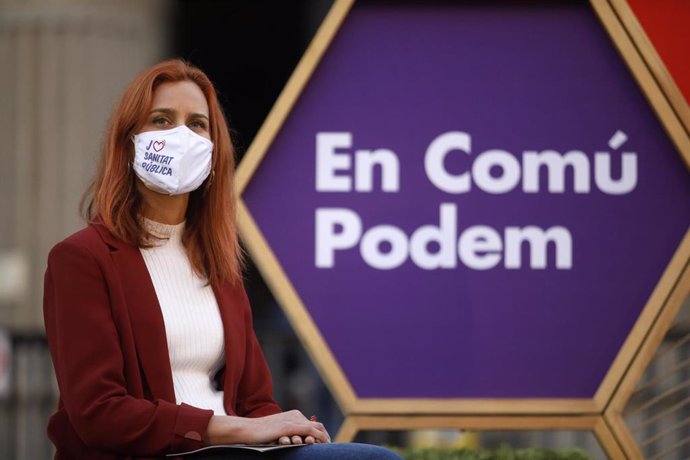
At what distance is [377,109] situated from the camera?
4617 millimetres

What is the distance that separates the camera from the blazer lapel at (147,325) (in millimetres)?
3045

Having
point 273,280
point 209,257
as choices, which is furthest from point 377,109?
point 209,257

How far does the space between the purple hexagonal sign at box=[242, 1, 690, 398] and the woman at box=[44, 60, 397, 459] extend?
1.12 m

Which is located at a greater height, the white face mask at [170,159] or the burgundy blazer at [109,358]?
the white face mask at [170,159]

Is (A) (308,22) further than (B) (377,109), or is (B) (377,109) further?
(A) (308,22)

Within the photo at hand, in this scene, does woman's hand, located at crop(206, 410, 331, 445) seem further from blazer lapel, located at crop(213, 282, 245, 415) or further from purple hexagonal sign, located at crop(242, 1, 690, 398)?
purple hexagonal sign, located at crop(242, 1, 690, 398)

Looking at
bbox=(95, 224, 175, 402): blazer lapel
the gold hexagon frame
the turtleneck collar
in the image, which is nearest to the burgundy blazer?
bbox=(95, 224, 175, 402): blazer lapel

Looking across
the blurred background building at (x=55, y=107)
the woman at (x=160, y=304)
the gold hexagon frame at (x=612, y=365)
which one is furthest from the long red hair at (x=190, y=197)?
the blurred background building at (x=55, y=107)

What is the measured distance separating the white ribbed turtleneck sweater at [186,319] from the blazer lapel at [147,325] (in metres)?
0.05

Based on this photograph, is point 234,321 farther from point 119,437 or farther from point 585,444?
point 585,444

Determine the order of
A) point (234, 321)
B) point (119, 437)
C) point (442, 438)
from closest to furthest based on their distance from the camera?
point (119, 437) → point (234, 321) → point (442, 438)

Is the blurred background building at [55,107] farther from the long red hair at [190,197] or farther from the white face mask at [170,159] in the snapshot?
the white face mask at [170,159]

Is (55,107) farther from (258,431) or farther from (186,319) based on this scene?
(258,431)

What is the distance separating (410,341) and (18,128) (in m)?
4.24
